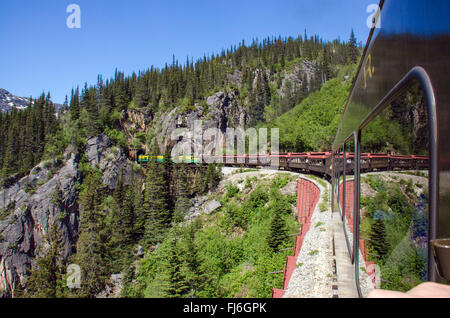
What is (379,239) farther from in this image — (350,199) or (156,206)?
(156,206)

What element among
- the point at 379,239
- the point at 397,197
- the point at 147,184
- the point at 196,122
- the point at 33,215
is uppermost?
the point at 196,122

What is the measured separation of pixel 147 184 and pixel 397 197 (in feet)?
166

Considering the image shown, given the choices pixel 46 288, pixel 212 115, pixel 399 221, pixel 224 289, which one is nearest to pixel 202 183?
pixel 46 288

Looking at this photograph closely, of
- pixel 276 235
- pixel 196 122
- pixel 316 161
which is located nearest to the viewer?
pixel 276 235

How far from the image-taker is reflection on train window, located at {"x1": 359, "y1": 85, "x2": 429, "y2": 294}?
1286mm

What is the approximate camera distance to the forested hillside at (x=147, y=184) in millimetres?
23219

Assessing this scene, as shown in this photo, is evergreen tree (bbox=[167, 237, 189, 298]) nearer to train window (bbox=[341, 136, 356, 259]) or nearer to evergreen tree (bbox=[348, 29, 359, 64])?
train window (bbox=[341, 136, 356, 259])

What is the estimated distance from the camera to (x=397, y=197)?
5.60 feet

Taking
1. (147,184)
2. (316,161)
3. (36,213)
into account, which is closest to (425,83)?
(316,161)

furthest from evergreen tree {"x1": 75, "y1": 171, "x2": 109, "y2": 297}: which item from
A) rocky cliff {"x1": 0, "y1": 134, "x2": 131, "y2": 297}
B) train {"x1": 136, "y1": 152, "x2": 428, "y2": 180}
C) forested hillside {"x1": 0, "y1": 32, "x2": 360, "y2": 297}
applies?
train {"x1": 136, "y1": 152, "x2": 428, "y2": 180}

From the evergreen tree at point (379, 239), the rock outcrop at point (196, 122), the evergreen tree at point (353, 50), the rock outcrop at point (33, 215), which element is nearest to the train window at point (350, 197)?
the evergreen tree at point (379, 239)

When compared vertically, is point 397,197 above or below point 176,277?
above

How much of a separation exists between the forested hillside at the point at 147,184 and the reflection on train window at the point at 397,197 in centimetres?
1396

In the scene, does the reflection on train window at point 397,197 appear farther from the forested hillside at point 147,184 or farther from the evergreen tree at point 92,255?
the evergreen tree at point 92,255
